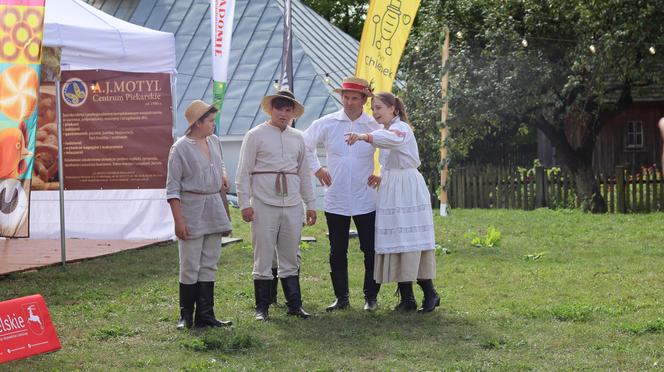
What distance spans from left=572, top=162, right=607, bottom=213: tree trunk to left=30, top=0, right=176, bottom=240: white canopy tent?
10184mm

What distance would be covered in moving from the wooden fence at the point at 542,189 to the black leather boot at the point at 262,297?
564 inches

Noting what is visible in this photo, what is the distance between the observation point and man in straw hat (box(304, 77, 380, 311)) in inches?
343

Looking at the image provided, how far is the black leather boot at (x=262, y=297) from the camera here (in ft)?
27.0

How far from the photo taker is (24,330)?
6457 millimetres

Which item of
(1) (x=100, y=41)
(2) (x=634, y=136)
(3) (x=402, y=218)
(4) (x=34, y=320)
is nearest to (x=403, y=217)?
(3) (x=402, y=218)

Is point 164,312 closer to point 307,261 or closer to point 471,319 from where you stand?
point 471,319

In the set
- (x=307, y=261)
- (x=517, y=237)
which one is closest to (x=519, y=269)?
(x=307, y=261)

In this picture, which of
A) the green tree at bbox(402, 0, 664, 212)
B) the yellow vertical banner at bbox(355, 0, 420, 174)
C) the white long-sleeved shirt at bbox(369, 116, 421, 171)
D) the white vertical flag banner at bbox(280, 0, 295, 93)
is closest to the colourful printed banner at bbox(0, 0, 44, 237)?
the white long-sleeved shirt at bbox(369, 116, 421, 171)

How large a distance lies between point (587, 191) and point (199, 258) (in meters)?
16.0

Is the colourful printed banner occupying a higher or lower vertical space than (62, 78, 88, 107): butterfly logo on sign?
lower

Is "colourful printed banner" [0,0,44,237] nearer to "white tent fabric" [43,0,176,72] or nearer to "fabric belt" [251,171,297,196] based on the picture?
"fabric belt" [251,171,297,196]

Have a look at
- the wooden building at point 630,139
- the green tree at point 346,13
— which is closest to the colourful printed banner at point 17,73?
the wooden building at point 630,139

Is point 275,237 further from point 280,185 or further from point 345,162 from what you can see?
point 345,162

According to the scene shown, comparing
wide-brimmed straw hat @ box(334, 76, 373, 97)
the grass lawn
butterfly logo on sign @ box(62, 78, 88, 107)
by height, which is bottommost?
the grass lawn
